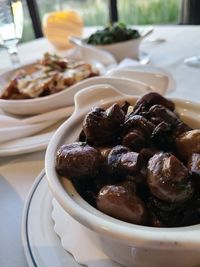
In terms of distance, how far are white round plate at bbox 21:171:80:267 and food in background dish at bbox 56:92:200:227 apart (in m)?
0.08

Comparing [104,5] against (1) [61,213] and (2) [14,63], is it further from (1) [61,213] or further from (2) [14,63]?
(1) [61,213]

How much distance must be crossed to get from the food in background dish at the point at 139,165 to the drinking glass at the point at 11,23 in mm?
666

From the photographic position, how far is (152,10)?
7.97 ft

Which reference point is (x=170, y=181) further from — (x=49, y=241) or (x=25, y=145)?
(x=25, y=145)

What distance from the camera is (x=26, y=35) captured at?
7.11ft

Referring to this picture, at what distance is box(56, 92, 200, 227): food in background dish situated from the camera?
283 millimetres

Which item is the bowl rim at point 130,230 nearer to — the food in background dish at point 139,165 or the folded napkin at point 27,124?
the food in background dish at point 139,165

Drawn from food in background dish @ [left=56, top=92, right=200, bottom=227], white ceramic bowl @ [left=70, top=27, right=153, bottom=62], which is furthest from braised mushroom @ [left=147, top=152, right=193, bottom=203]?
white ceramic bowl @ [left=70, top=27, right=153, bottom=62]

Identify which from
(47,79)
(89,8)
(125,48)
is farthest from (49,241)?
(89,8)

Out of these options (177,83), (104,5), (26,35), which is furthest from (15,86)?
(104,5)

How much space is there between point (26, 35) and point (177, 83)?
5.35 feet

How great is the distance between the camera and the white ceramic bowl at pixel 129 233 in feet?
0.81

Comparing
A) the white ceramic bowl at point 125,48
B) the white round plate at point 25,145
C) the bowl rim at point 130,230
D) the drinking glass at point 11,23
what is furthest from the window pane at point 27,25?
the bowl rim at point 130,230

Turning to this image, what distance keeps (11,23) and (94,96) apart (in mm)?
594
